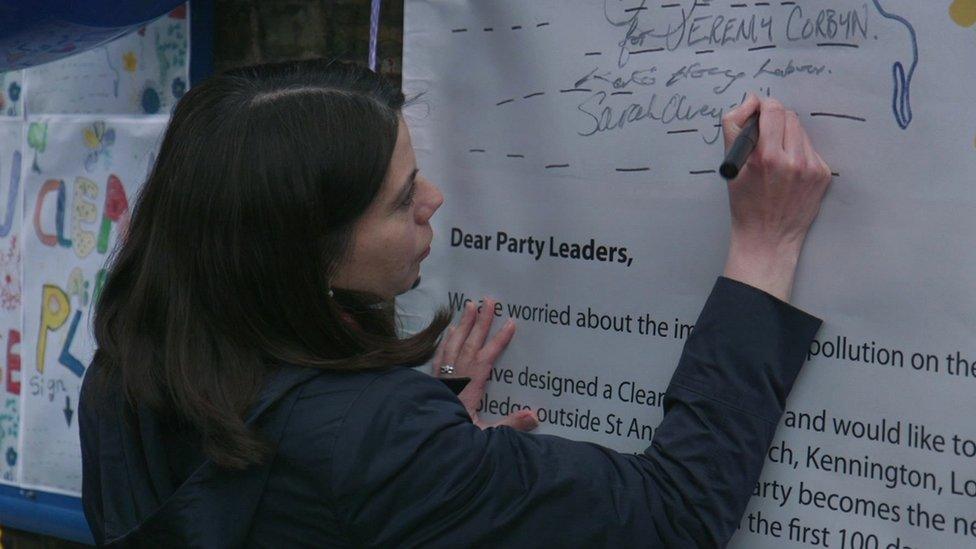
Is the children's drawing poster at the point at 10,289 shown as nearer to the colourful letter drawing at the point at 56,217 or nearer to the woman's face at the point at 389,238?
the colourful letter drawing at the point at 56,217

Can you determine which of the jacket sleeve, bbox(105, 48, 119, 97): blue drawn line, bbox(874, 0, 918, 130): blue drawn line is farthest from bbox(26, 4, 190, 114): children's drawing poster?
bbox(874, 0, 918, 130): blue drawn line

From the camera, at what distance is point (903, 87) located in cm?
144

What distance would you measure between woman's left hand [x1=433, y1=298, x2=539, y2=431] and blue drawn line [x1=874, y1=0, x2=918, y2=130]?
0.66 metres

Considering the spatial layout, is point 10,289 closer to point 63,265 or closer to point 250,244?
point 63,265

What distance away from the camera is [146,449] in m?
1.43

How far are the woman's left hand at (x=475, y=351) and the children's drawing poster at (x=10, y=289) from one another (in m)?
1.40

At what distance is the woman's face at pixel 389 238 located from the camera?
144 cm

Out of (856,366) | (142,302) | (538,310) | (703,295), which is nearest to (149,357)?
(142,302)

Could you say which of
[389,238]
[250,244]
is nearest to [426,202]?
[389,238]

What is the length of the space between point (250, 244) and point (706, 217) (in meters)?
0.63

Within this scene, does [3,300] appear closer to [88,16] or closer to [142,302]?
[88,16]

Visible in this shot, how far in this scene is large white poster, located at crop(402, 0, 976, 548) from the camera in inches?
56.2

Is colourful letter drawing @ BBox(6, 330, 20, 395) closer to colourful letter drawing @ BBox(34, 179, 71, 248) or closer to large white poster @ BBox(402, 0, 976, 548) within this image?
colourful letter drawing @ BBox(34, 179, 71, 248)

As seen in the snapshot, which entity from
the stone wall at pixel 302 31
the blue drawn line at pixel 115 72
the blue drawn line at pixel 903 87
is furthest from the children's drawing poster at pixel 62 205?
the blue drawn line at pixel 903 87
